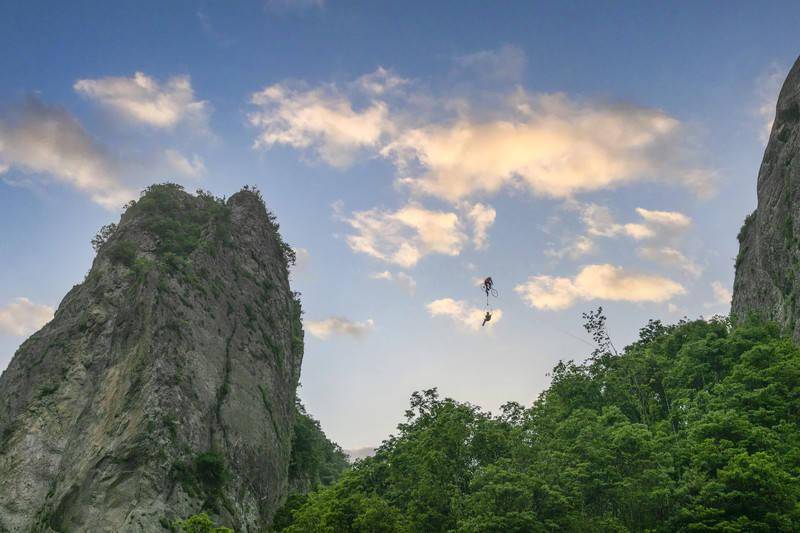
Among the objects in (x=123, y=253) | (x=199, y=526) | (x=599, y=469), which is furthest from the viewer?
(x=123, y=253)

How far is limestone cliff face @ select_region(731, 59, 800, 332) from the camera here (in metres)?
44.4

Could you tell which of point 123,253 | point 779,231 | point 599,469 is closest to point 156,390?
point 123,253

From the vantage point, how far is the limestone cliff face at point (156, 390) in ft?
105

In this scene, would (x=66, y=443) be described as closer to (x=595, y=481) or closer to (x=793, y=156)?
(x=595, y=481)

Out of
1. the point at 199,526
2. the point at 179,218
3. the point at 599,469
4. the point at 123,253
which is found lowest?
the point at 199,526

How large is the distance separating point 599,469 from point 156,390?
2608 cm

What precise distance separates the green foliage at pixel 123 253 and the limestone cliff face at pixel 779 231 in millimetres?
52068

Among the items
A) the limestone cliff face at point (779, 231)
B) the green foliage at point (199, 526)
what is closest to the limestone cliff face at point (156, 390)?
the green foliage at point (199, 526)

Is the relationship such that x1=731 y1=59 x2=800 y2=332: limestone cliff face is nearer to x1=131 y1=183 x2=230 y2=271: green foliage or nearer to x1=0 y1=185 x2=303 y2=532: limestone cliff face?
x1=0 y1=185 x2=303 y2=532: limestone cliff face

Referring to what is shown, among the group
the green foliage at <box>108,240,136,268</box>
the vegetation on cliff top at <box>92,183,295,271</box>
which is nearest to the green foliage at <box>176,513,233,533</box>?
the vegetation on cliff top at <box>92,183,295,271</box>

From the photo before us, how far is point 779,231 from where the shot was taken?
1874 inches

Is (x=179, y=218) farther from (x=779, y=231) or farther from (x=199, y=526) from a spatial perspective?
(x=779, y=231)

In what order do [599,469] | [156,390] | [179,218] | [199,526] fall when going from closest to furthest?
[199,526], [599,469], [156,390], [179,218]

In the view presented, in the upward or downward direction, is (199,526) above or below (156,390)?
below
